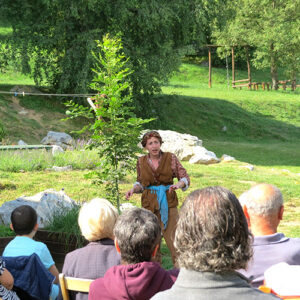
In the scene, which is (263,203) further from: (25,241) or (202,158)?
(202,158)

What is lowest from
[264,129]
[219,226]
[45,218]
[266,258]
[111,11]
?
[264,129]

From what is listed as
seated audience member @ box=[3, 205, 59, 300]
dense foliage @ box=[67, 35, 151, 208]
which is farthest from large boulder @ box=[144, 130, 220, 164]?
seated audience member @ box=[3, 205, 59, 300]

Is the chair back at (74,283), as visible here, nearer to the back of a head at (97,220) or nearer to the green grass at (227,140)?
the back of a head at (97,220)

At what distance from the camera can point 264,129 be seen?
26141 millimetres

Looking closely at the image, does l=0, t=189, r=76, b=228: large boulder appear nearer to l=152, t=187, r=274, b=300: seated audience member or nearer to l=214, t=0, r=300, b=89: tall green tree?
l=152, t=187, r=274, b=300: seated audience member

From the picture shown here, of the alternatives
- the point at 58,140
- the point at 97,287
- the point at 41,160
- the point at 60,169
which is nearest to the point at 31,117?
the point at 58,140

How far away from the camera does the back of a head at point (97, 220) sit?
3334 mm

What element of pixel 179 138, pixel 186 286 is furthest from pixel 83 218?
pixel 179 138

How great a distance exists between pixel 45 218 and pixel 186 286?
5.24 metres

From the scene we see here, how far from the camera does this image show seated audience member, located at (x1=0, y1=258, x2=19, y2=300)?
3.16 m

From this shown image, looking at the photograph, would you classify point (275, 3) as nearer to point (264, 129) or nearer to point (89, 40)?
point (264, 129)

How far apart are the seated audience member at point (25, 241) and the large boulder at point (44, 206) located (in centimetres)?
283

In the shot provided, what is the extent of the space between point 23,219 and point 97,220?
0.76 meters

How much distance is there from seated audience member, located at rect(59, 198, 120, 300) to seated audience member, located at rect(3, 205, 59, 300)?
52cm
